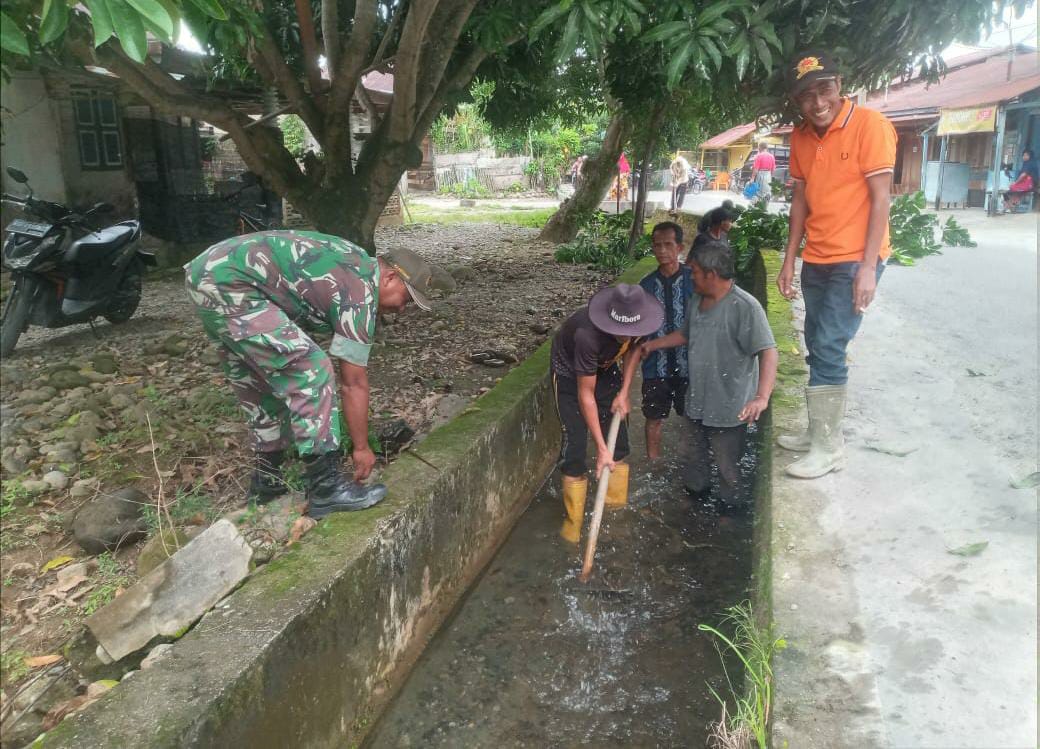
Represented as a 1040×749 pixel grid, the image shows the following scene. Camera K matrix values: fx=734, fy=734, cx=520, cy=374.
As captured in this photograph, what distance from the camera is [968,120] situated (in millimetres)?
14617

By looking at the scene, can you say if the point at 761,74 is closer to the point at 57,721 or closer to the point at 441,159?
the point at 57,721

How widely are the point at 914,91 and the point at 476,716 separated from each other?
911 inches

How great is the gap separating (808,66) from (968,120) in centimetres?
1450

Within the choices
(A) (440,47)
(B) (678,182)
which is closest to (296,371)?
(A) (440,47)

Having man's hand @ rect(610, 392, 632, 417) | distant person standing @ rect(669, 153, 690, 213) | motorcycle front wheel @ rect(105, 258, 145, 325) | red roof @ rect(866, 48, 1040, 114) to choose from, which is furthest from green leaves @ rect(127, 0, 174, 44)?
distant person standing @ rect(669, 153, 690, 213)

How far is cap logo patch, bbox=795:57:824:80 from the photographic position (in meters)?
2.96

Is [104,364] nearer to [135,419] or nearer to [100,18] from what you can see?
[135,419]

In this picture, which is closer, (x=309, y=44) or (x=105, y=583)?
(x=105, y=583)

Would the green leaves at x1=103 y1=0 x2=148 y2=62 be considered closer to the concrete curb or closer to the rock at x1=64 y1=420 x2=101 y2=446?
the concrete curb

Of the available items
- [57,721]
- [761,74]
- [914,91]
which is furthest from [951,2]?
[914,91]

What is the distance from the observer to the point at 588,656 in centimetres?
317

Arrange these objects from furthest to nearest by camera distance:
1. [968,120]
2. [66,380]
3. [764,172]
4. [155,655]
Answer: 1. [764,172]
2. [968,120]
3. [66,380]
4. [155,655]

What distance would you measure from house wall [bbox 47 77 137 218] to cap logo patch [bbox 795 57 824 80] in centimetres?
804

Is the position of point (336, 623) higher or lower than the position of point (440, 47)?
lower
